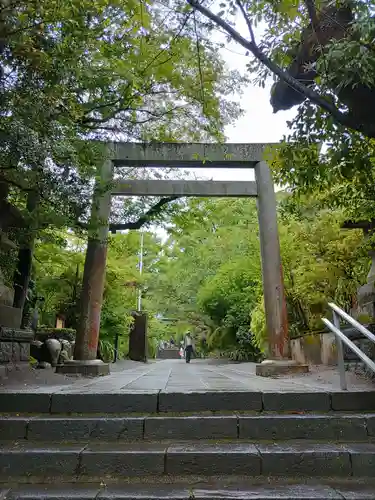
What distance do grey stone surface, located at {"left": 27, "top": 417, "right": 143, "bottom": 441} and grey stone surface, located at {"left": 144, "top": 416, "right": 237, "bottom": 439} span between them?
11 cm

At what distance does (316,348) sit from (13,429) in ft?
19.8

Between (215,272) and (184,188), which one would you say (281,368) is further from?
(215,272)

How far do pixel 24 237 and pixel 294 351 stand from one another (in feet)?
22.3

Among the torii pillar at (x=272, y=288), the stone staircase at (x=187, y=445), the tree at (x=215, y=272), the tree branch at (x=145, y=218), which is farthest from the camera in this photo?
the tree at (x=215, y=272)

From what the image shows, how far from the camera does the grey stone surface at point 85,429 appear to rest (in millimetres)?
3287

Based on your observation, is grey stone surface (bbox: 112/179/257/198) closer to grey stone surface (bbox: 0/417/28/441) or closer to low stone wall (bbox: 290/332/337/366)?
low stone wall (bbox: 290/332/337/366)

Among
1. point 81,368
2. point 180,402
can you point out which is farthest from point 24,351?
point 180,402

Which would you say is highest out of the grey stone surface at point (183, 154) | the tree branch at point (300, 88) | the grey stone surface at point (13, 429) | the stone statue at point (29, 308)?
the grey stone surface at point (183, 154)

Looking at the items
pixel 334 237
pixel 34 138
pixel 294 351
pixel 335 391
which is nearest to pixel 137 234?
pixel 294 351

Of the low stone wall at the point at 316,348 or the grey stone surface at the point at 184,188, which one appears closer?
the low stone wall at the point at 316,348

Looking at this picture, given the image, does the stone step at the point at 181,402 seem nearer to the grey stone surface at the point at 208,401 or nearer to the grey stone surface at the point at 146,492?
the grey stone surface at the point at 208,401

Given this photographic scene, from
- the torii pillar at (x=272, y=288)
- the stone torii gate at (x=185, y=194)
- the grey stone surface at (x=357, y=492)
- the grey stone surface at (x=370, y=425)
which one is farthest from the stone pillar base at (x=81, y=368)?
the grey stone surface at (x=357, y=492)

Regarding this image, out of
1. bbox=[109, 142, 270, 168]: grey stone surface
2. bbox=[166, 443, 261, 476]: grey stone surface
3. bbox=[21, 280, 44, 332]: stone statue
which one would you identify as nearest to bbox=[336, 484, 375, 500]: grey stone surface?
bbox=[166, 443, 261, 476]: grey stone surface

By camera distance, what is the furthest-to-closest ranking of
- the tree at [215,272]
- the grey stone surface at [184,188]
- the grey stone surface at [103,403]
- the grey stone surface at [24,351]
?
the tree at [215,272] < the grey stone surface at [184,188] < the grey stone surface at [24,351] < the grey stone surface at [103,403]
